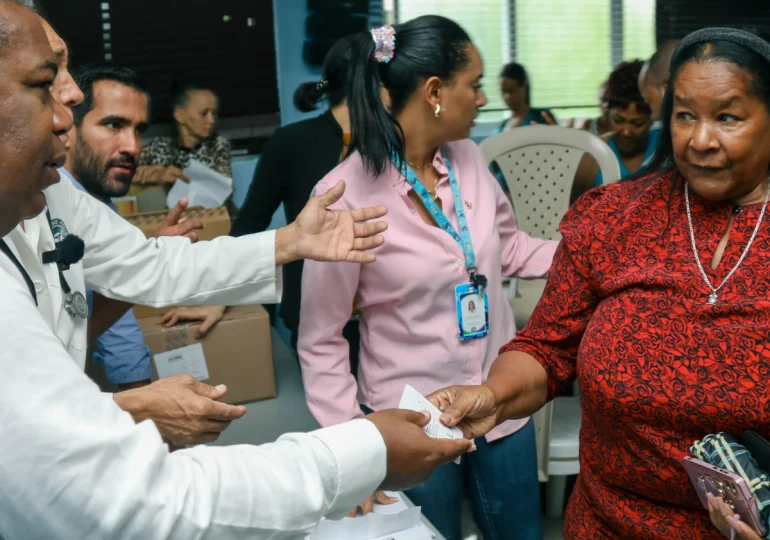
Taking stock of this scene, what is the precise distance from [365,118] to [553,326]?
72 cm

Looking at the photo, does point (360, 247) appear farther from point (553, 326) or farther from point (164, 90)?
point (164, 90)

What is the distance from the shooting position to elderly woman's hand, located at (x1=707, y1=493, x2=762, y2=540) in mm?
1104

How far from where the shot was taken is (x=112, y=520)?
0.81 metres

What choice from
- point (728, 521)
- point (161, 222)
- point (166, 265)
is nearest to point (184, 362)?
point (161, 222)

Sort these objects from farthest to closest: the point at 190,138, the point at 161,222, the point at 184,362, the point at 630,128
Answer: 1. the point at 190,138
2. the point at 630,128
3. the point at 161,222
4. the point at 184,362

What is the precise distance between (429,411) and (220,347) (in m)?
1.73

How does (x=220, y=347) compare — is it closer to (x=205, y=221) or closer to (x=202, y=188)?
(x=205, y=221)

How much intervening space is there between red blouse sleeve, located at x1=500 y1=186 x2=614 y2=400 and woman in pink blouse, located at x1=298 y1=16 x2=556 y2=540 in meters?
0.28

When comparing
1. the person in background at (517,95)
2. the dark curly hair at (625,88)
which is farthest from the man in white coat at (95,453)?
the person in background at (517,95)

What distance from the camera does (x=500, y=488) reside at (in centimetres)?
184

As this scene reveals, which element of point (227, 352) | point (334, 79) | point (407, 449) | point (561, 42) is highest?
point (561, 42)

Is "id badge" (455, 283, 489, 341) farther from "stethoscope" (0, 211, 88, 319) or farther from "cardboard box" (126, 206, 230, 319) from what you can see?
"cardboard box" (126, 206, 230, 319)

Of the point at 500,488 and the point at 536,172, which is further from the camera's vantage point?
the point at 536,172

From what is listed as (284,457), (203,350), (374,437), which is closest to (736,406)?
(374,437)
